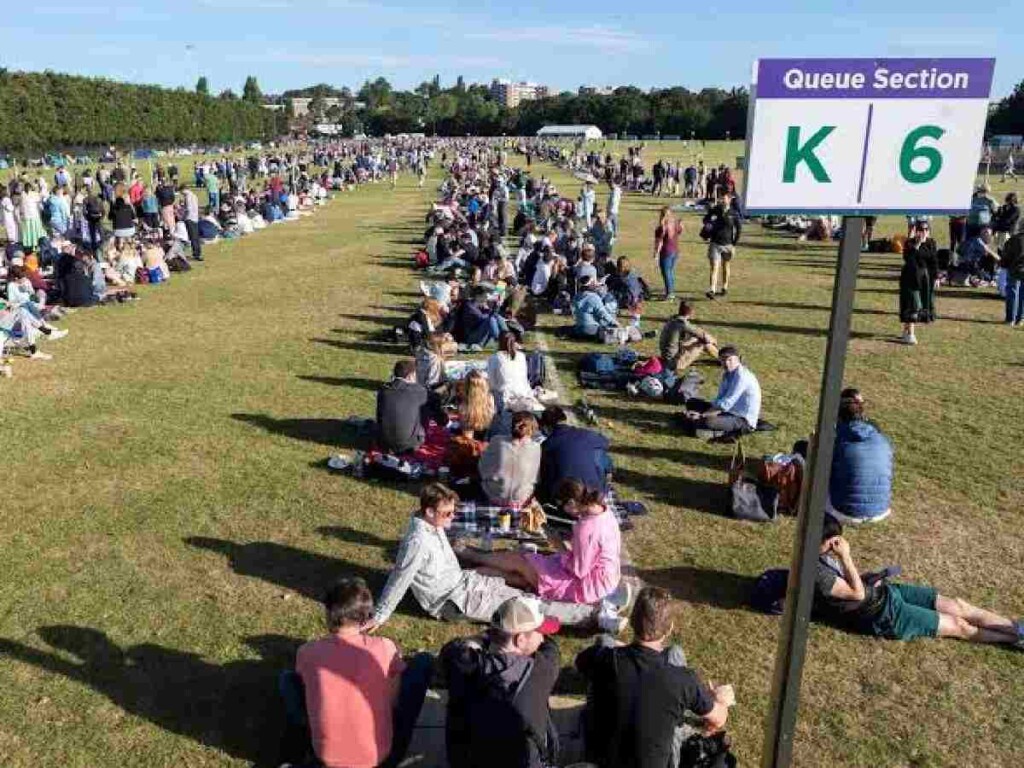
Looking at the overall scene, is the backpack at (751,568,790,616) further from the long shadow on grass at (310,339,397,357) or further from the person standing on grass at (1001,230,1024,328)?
the person standing on grass at (1001,230,1024,328)

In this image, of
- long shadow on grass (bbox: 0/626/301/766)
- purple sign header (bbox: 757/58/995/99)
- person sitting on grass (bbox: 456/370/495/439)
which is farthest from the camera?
person sitting on grass (bbox: 456/370/495/439)

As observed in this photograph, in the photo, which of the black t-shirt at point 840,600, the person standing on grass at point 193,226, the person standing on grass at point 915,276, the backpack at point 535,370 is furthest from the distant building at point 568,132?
the black t-shirt at point 840,600

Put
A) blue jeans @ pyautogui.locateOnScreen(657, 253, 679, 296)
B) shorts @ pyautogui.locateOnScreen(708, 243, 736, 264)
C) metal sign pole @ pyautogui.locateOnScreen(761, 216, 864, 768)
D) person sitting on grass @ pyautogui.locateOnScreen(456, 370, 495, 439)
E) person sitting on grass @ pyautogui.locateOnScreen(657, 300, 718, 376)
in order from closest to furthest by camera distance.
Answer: metal sign pole @ pyautogui.locateOnScreen(761, 216, 864, 768)
person sitting on grass @ pyautogui.locateOnScreen(456, 370, 495, 439)
person sitting on grass @ pyautogui.locateOnScreen(657, 300, 718, 376)
shorts @ pyautogui.locateOnScreen(708, 243, 736, 264)
blue jeans @ pyautogui.locateOnScreen(657, 253, 679, 296)

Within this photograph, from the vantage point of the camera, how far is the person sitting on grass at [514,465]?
24.5 feet

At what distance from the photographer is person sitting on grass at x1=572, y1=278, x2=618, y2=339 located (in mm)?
13852

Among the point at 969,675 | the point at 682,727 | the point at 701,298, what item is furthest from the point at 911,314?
the point at 682,727

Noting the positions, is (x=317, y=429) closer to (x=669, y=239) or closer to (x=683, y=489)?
(x=683, y=489)

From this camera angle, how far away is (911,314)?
13516 millimetres

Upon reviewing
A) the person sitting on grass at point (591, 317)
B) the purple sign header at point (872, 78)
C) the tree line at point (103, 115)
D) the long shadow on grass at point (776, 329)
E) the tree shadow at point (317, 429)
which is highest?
the tree line at point (103, 115)

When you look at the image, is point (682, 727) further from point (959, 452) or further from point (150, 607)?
point (959, 452)

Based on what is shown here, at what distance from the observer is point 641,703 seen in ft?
13.3

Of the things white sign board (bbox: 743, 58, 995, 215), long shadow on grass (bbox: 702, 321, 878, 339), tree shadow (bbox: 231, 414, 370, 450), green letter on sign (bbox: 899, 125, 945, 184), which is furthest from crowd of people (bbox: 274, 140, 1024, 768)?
green letter on sign (bbox: 899, 125, 945, 184)

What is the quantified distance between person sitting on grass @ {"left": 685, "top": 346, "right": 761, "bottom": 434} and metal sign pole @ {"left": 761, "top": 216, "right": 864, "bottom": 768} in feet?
19.4

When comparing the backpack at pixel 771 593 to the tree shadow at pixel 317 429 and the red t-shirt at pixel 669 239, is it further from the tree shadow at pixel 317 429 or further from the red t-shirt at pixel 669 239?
the red t-shirt at pixel 669 239
